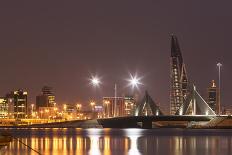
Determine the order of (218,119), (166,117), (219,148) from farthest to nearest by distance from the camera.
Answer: (218,119)
(166,117)
(219,148)

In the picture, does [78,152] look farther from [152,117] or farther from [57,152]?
[152,117]

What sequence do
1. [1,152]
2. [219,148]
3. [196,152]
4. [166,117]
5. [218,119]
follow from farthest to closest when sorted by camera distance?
[218,119] < [166,117] < [219,148] < [196,152] < [1,152]

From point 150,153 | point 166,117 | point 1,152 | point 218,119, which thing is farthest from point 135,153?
point 218,119

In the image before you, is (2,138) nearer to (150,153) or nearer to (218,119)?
(150,153)

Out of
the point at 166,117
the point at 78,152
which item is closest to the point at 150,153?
the point at 78,152

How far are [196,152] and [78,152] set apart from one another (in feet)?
40.3

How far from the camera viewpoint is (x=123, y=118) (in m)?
191

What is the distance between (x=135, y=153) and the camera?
Answer: 265 feet

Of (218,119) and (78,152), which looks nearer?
(78,152)

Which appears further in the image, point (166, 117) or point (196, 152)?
point (166, 117)

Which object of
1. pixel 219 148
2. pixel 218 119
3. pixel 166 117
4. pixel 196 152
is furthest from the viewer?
pixel 218 119

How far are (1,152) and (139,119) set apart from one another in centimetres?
11057

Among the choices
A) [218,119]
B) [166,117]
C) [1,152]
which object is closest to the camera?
[1,152]

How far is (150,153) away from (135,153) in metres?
1.87
